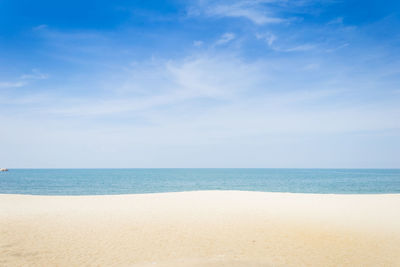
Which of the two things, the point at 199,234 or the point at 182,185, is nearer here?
the point at 199,234

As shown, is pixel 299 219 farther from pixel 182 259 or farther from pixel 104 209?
pixel 104 209

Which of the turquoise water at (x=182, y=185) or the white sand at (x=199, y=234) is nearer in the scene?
the white sand at (x=199, y=234)

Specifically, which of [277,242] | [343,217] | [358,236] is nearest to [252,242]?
[277,242]

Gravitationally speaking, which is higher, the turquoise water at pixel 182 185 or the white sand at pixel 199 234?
the white sand at pixel 199 234

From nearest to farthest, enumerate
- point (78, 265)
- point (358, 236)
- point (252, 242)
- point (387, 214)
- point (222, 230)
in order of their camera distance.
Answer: point (78, 265)
point (252, 242)
point (358, 236)
point (222, 230)
point (387, 214)

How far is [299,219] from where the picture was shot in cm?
1417

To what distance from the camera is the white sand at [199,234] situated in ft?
→ 27.2

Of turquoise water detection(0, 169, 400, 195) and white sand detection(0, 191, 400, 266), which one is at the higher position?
white sand detection(0, 191, 400, 266)

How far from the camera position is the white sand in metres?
8.28

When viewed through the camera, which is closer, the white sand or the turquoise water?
the white sand

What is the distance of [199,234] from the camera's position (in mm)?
11188

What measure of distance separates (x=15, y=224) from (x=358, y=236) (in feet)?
50.0

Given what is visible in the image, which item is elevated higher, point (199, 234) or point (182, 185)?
point (199, 234)

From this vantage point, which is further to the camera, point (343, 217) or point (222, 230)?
point (343, 217)
